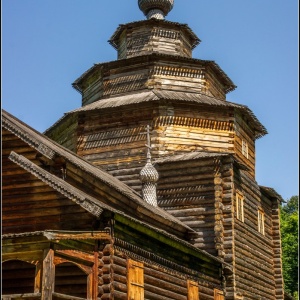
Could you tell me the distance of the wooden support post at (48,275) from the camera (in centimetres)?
1332

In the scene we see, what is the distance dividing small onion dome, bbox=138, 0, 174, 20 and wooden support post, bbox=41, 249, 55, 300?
68.8 ft

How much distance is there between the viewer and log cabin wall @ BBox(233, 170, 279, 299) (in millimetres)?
24000

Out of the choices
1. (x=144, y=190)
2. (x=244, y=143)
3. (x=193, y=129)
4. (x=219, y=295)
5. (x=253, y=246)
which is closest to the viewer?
(x=219, y=295)

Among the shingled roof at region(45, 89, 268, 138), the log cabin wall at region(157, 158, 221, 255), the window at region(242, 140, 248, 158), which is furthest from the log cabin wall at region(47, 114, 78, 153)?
the window at region(242, 140, 248, 158)

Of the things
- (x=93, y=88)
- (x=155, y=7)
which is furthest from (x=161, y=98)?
(x=155, y=7)

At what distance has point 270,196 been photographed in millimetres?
28781

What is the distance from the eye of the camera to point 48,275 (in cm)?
1353

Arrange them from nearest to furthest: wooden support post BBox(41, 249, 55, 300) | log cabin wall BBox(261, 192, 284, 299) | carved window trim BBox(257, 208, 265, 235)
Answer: wooden support post BBox(41, 249, 55, 300), carved window trim BBox(257, 208, 265, 235), log cabin wall BBox(261, 192, 284, 299)

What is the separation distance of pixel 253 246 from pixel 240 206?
6.84 ft

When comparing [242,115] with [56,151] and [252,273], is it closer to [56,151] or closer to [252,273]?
[252,273]

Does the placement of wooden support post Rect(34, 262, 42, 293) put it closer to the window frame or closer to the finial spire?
the finial spire

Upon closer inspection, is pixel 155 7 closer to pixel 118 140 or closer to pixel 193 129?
pixel 193 129

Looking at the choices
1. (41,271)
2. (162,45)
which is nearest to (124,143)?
(162,45)

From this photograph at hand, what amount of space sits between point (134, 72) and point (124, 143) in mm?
3926
